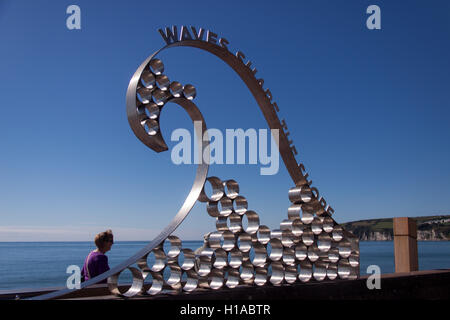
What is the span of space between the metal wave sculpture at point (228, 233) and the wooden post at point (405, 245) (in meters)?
2.58

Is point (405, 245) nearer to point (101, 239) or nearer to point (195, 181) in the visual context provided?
point (195, 181)

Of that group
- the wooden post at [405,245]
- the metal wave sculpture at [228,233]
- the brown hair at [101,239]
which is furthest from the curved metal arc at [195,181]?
the wooden post at [405,245]

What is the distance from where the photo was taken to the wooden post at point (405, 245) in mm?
9078

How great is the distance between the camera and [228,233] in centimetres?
567

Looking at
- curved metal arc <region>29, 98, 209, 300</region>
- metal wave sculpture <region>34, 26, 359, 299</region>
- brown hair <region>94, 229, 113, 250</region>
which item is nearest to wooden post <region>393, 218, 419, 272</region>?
metal wave sculpture <region>34, 26, 359, 299</region>

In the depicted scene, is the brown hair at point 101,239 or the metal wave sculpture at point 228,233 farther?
the brown hair at point 101,239

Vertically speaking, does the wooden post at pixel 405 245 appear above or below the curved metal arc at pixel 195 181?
below

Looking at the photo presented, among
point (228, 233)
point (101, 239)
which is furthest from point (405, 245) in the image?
point (101, 239)

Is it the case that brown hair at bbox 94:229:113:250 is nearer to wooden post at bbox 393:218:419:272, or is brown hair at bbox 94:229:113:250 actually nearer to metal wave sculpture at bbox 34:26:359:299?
metal wave sculpture at bbox 34:26:359:299

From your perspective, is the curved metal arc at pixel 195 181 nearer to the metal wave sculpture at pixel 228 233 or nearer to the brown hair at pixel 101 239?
the metal wave sculpture at pixel 228 233

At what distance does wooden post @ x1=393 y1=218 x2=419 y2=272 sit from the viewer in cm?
908
